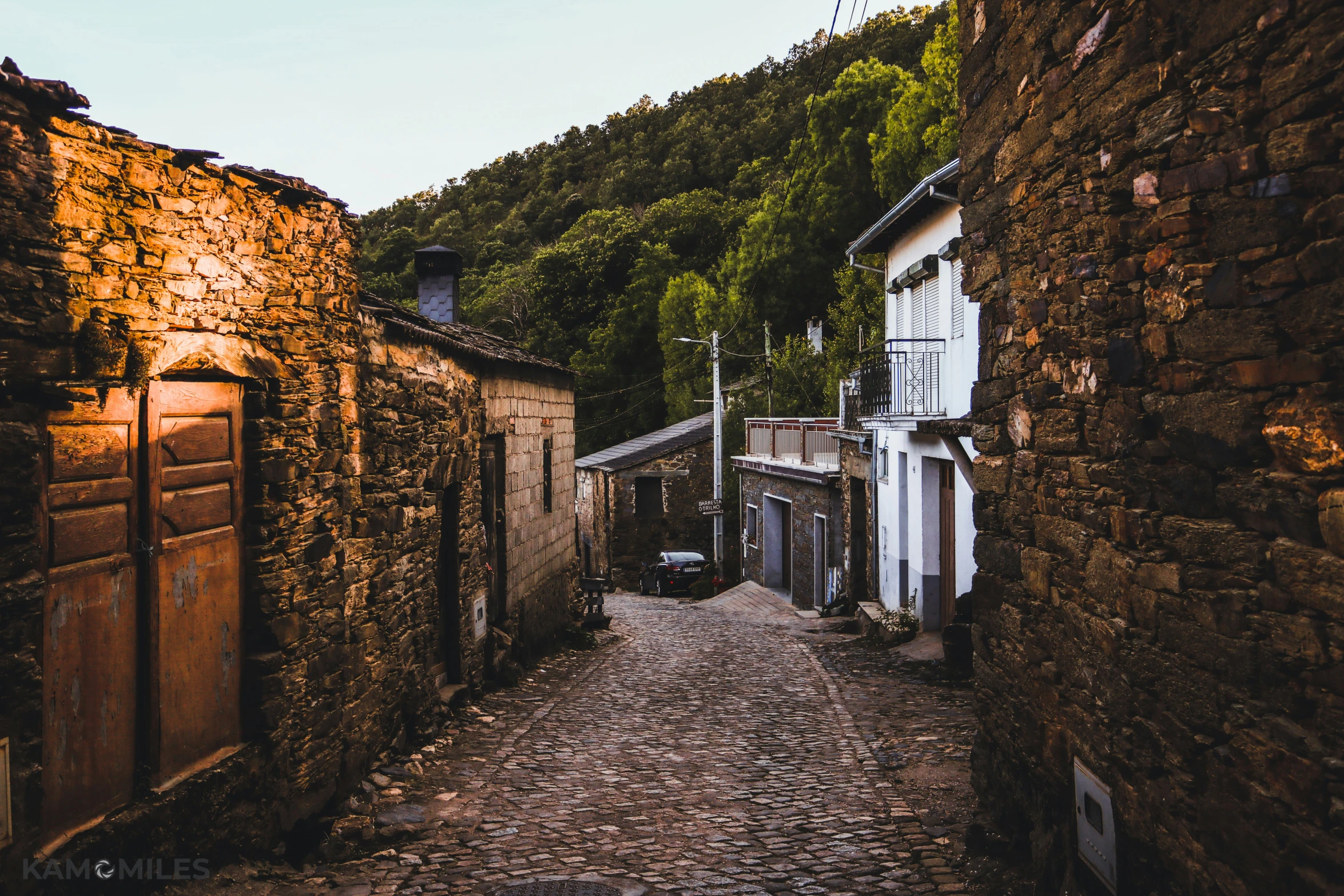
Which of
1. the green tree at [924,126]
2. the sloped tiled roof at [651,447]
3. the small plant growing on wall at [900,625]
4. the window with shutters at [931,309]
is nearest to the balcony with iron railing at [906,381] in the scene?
the window with shutters at [931,309]

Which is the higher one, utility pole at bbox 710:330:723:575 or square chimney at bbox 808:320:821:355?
square chimney at bbox 808:320:821:355

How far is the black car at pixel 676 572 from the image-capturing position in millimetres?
24359

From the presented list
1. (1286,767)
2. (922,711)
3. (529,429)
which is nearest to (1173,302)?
(1286,767)

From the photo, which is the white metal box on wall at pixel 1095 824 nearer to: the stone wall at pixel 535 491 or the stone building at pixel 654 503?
the stone wall at pixel 535 491

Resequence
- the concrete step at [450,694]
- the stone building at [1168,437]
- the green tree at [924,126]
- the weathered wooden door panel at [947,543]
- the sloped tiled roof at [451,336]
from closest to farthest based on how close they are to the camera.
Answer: the stone building at [1168,437] < the sloped tiled roof at [451,336] < the concrete step at [450,694] < the weathered wooden door panel at [947,543] < the green tree at [924,126]

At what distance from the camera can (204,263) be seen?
178 inches

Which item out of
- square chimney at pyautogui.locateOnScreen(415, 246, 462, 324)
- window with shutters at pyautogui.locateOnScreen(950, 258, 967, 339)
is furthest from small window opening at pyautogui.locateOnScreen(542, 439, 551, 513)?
window with shutters at pyautogui.locateOnScreen(950, 258, 967, 339)

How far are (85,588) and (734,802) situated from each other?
397 centimetres

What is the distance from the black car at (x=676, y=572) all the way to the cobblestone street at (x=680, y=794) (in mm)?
13736

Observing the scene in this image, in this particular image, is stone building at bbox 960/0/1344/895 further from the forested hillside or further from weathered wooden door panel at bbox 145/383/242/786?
the forested hillside

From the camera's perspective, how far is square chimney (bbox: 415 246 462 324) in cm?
1305

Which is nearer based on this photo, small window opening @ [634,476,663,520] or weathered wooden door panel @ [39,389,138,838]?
weathered wooden door panel @ [39,389,138,838]

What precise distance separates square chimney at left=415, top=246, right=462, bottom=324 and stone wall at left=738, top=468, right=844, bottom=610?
8084mm

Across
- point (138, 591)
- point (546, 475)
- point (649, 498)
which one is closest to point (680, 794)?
point (138, 591)
